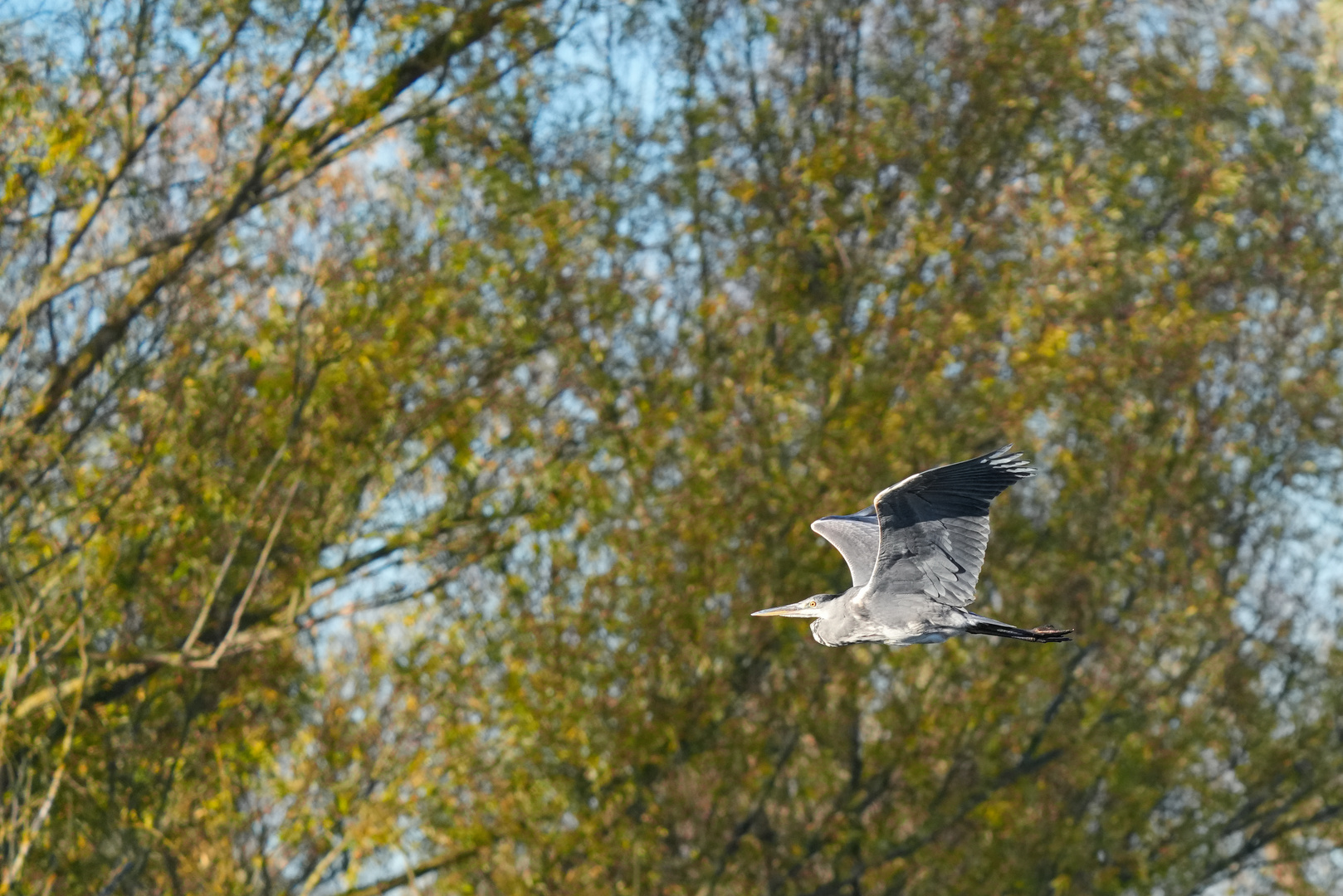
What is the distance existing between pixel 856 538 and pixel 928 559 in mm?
1172

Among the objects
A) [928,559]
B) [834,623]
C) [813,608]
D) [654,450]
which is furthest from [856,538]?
[654,450]

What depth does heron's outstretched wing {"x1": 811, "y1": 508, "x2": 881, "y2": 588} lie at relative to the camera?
7676 millimetres

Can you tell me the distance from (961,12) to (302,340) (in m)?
8.75

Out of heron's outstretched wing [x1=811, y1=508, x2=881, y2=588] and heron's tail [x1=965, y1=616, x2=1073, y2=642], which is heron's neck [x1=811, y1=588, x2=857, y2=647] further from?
heron's tail [x1=965, y1=616, x2=1073, y2=642]

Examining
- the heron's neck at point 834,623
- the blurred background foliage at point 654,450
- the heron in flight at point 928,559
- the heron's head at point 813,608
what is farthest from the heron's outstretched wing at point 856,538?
the blurred background foliage at point 654,450

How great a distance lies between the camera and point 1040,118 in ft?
53.0

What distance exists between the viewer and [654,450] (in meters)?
14.2

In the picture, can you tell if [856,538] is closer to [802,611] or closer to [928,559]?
[802,611]

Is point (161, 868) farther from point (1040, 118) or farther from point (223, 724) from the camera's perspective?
point (1040, 118)

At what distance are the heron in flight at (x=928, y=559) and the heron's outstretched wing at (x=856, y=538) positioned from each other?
0.57 m

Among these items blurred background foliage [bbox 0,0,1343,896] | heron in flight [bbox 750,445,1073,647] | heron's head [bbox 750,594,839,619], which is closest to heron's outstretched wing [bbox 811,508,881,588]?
heron's head [bbox 750,594,839,619]

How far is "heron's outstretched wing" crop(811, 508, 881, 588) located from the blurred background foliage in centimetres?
472

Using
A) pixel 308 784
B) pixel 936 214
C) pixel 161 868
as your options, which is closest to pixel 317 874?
pixel 308 784

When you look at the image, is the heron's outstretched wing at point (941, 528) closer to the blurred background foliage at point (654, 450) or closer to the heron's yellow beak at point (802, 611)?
the heron's yellow beak at point (802, 611)
